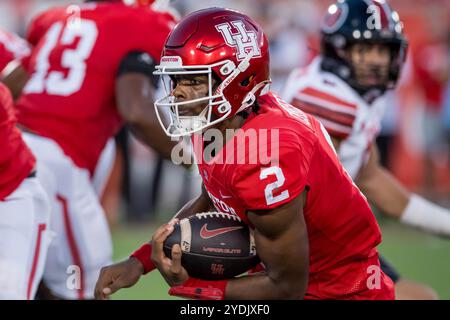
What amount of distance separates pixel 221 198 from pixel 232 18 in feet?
2.13

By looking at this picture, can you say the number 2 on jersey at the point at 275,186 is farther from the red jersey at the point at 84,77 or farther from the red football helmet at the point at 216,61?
the red jersey at the point at 84,77

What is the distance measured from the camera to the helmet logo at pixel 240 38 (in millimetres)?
3287

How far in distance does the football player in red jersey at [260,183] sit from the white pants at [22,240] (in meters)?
0.58

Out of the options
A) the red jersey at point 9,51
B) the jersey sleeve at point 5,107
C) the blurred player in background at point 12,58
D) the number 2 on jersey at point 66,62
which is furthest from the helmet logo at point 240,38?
the red jersey at point 9,51

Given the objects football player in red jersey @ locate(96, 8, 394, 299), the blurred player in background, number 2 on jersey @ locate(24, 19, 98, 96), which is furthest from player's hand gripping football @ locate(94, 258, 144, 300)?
the blurred player in background

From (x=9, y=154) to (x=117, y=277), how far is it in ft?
2.69

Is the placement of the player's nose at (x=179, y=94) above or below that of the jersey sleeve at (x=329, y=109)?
above

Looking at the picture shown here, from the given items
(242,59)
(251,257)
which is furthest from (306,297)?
(242,59)

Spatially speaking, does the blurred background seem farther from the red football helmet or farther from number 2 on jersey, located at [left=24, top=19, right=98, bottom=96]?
the red football helmet

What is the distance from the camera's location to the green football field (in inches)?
240

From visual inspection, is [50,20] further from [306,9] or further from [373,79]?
[306,9]

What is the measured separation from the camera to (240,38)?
3305 millimetres

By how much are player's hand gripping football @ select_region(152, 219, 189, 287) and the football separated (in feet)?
0.06
